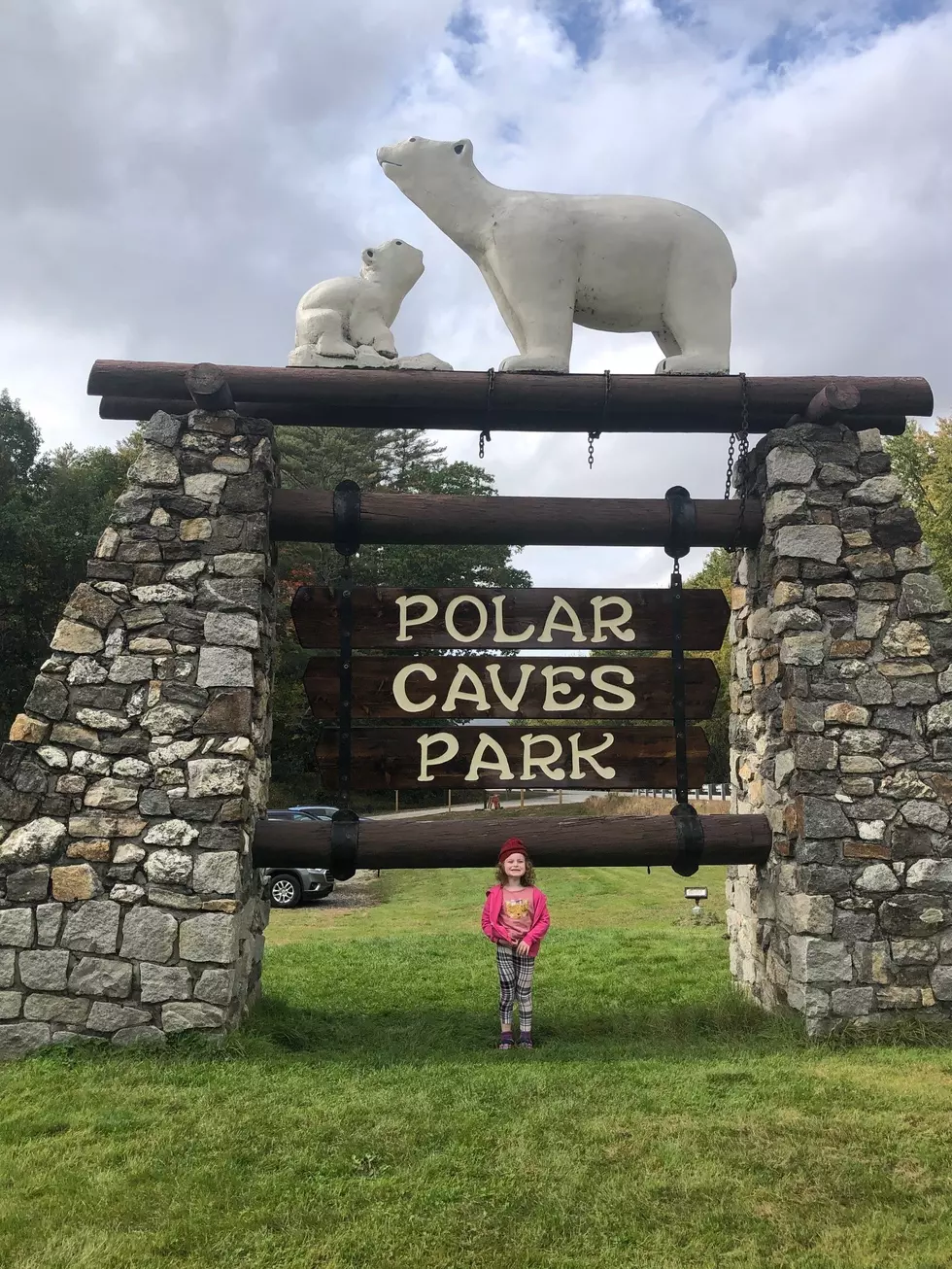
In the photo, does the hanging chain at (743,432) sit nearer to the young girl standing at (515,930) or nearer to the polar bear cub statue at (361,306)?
the polar bear cub statue at (361,306)

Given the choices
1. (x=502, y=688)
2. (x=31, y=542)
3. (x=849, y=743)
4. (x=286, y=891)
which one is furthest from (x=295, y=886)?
(x=31, y=542)

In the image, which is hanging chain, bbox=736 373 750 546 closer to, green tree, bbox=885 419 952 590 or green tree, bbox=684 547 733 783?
green tree, bbox=885 419 952 590

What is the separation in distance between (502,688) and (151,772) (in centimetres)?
208

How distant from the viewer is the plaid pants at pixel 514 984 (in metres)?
4.97

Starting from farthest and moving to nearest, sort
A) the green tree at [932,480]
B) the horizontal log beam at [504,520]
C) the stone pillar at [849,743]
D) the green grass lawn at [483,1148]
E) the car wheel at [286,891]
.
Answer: the green tree at [932,480] → the car wheel at [286,891] → the horizontal log beam at [504,520] → the stone pillar at [849,743] → the green grass lawn at [483,1148]

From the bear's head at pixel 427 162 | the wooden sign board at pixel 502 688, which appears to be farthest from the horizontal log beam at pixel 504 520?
the bear's head at pixel 427 162

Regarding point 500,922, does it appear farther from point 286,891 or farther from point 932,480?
point 932,480

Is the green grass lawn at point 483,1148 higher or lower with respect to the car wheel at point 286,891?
higher

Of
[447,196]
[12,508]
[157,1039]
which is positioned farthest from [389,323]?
[12,508]

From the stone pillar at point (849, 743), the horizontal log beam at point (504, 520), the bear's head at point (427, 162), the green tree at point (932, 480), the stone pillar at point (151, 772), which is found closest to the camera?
the stone pillar at point (151, 772)

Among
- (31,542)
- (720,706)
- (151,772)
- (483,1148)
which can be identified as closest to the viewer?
(483,1148)

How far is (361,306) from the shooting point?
5.71 meters

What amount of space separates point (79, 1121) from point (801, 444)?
5.23 meters

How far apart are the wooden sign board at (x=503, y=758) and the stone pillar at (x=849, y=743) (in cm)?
66
